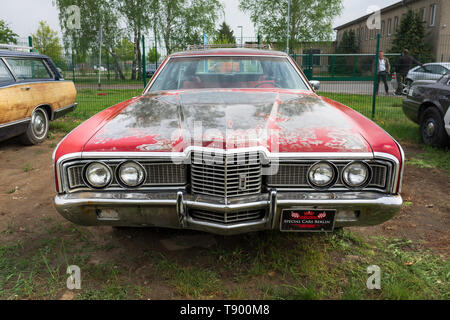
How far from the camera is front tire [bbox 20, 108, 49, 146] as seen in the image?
6047 mm

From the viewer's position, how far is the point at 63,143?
232cm

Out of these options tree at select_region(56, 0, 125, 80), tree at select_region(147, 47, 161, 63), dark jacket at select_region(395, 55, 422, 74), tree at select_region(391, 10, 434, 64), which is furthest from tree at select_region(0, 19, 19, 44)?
tree at select_region(391, 10, 434, 64)

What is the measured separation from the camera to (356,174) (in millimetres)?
2246

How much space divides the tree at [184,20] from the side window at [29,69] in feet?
69.3

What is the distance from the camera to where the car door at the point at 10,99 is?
5.32 metres

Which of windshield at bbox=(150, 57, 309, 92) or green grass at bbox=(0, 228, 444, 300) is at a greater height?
windshield at bbox=(150, 57, 309, 92)

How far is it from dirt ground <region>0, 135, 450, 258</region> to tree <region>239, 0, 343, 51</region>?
30.5 meters

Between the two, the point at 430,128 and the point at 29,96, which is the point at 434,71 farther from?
the point at 29,96

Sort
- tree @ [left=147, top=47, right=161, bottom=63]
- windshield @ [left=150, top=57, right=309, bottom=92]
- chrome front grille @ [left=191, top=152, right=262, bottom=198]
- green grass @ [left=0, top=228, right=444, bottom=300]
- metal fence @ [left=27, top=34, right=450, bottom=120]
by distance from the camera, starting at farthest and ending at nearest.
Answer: tree @ [left=147, top=47, right=161, bottom=63], metal fence @ [left=27, top=34, right=450, bottom=120], windshield @ [left=150, top=57, right=309, bottom=92], green grass @ [left=0, top=228, right=444, bottom=300], chrome front grille @ [left=191, top=152, right=262, bottom=198]

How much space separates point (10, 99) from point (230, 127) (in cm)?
454

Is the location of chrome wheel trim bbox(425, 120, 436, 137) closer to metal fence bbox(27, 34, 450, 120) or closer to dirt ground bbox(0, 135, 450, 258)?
dirt ground bbox(0, 135, 450, 258)

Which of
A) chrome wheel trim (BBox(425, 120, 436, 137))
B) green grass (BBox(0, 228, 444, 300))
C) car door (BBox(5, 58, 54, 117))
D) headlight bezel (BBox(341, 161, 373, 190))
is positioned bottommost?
green grass (BBox(0, 228, 444, 300))

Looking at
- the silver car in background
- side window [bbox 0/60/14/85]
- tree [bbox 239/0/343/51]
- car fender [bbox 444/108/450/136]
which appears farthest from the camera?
tree [bbox 239/0/343/51]
